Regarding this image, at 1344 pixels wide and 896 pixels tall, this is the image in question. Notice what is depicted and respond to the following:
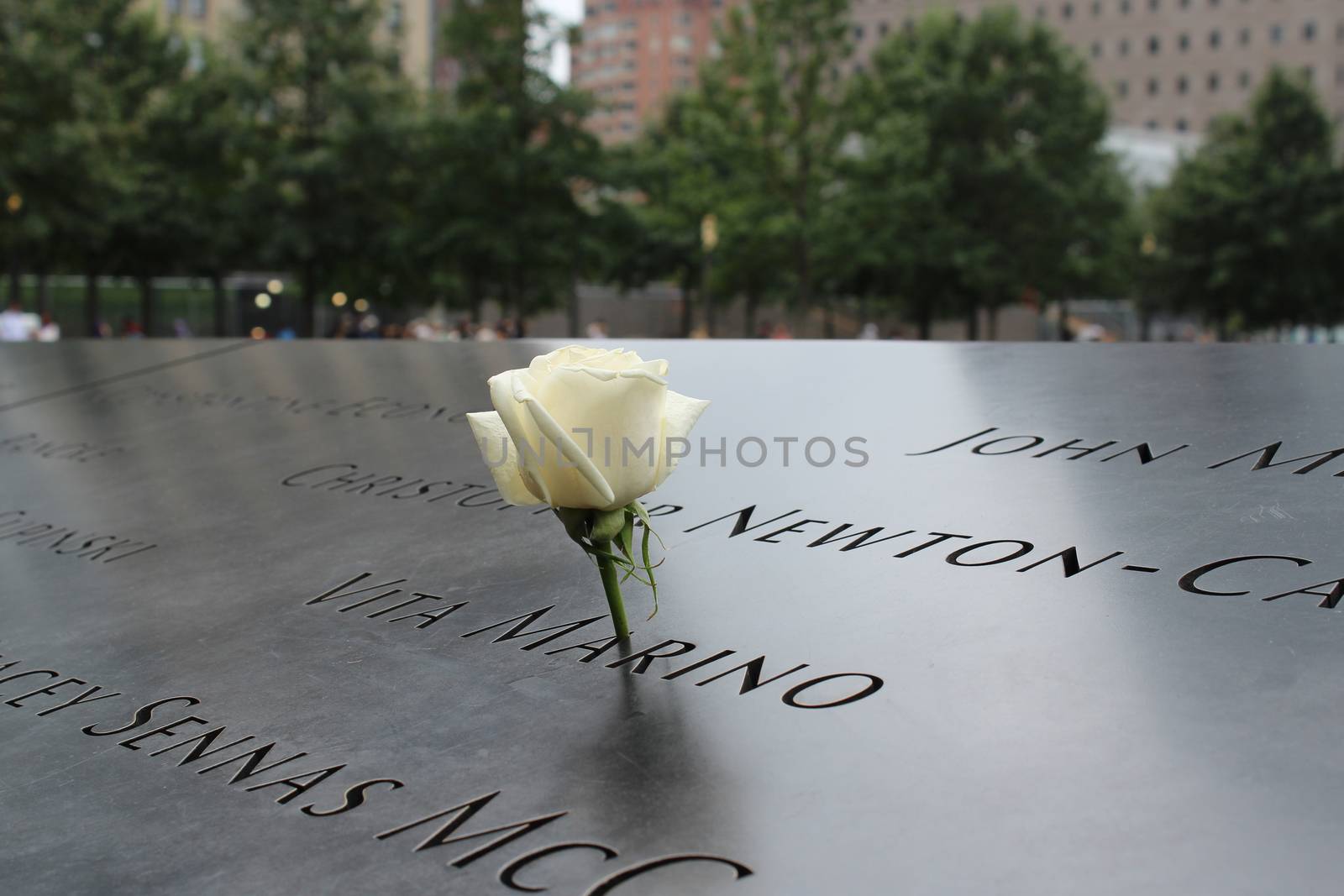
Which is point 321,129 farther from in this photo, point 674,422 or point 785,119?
point 674,422

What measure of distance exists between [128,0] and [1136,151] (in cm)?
4622

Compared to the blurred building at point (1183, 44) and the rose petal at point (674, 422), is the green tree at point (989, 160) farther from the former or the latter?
the blurred building at point (1183, 44)

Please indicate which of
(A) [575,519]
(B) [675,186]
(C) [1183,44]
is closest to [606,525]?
(A) [575,519]

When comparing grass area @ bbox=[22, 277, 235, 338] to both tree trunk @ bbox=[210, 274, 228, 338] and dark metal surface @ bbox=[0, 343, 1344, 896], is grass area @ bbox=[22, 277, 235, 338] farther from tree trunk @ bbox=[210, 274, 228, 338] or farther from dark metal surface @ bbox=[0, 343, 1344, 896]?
dark metal surface @ bbox=[0, 343, 1344, 896]

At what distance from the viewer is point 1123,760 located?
1478 millimetres

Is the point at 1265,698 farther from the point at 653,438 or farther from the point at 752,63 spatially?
the point at 752,63

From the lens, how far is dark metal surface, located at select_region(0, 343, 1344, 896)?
142 cm

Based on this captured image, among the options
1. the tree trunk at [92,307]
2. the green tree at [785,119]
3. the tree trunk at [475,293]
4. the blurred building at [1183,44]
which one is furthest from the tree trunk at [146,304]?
the blurred building at [1183,44]

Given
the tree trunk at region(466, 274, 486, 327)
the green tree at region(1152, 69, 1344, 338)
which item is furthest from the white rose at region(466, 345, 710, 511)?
the green tree at region(1152, 69, 1344, 338)

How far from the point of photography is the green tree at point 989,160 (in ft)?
102

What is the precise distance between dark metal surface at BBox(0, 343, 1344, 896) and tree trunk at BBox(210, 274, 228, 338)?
34737mm

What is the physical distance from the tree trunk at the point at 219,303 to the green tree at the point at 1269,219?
1031 inches

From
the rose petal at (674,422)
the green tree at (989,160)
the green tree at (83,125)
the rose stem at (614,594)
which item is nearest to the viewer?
the rose petal at (674,422)

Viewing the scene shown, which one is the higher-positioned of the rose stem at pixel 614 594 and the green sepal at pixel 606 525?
the green sepal at pixel 606 525
